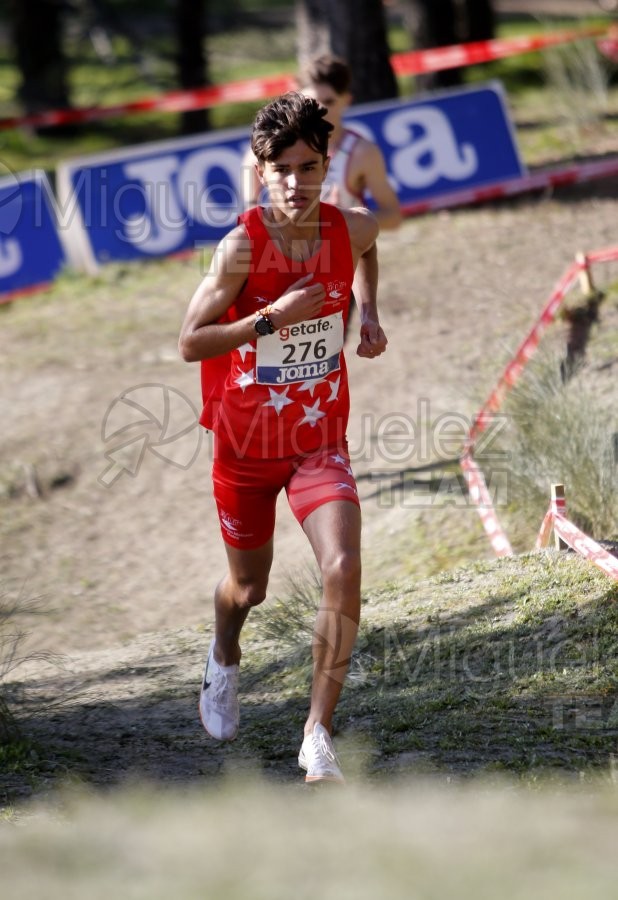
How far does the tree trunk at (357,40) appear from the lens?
11.8m

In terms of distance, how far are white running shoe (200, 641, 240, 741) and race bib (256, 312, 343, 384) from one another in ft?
3.35

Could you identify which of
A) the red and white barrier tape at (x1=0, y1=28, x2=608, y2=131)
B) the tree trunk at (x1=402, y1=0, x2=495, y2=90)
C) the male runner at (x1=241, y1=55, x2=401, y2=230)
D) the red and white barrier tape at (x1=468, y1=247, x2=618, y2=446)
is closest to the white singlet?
the male runner at (x1=241, y1=55, x2=401, y2=230)

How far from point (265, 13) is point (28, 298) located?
17.4m

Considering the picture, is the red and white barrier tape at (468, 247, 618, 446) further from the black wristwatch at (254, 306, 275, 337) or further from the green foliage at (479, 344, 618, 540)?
the black wristwatch at (254, 306, 275, 337)

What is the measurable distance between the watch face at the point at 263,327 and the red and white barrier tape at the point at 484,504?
7.50ft

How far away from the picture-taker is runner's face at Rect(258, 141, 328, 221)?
3.72 meters

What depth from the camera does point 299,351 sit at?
3.81 m

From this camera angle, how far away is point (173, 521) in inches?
295

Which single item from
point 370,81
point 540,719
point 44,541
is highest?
point 370,81

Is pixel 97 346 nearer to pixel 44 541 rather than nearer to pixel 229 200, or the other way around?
pixel 229 200

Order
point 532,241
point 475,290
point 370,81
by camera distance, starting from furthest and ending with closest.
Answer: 1. point 370,81
2. point 532,241
3. point 475,290

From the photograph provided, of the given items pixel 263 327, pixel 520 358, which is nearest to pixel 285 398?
pixel 263 327

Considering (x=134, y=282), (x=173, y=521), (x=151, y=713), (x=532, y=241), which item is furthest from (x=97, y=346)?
(x=151, y=713)

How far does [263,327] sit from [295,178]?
1.43 feet
